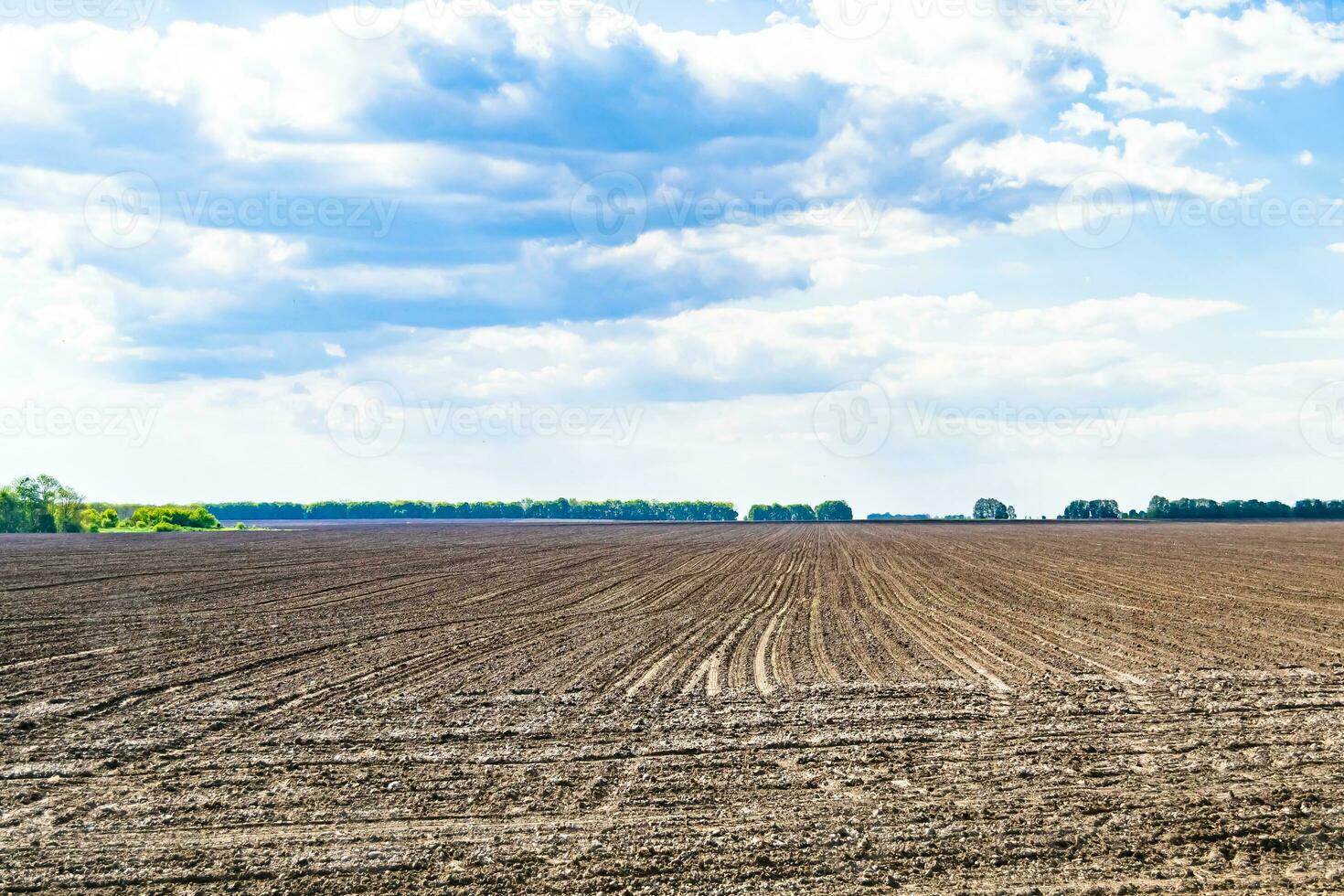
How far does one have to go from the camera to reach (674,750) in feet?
31.6

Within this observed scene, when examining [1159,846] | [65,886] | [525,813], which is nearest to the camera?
[65,886]

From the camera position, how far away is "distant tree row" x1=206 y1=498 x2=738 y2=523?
6934 inches

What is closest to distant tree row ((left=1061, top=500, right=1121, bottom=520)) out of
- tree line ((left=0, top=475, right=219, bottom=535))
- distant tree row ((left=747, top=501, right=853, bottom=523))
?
distant tree row ((left=747, top=501, right=853, bottom=523))

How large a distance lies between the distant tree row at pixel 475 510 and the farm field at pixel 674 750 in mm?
153463

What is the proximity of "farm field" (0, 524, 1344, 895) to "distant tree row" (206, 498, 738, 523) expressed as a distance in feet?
503

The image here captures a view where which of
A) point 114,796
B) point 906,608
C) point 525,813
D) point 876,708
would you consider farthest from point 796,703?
point 906,608

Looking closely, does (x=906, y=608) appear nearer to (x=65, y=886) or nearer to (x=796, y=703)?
(x=796, y=703)

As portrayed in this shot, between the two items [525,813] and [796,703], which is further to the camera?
[796,703]

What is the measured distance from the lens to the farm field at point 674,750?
6.91 meters

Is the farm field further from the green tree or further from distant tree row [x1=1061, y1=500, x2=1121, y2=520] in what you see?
the green tree

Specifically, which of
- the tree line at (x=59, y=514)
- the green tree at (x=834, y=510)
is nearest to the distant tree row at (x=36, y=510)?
the tree line at (x=59, y=514)

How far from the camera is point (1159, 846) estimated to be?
7129 millimetres

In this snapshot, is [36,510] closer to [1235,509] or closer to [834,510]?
[834,510]

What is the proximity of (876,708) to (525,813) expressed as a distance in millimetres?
4836
